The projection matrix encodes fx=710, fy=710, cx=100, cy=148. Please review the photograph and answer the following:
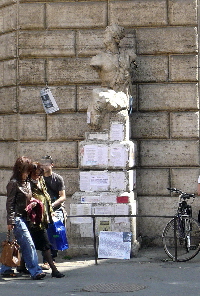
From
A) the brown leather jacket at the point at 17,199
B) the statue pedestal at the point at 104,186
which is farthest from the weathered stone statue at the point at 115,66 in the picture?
the brown leather jacket at the point at 17,199

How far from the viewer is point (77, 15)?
12.2 m

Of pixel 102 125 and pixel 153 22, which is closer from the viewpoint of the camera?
pixel 102 125

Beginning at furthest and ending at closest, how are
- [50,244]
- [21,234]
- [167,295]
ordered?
[50,244], [21,234], [167,295]

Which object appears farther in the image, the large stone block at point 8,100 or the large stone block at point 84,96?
the large stone block at point 8,100

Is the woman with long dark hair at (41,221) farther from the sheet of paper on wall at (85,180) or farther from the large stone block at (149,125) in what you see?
the large stone block at (149,125)

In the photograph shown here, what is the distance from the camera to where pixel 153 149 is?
40.0 ft

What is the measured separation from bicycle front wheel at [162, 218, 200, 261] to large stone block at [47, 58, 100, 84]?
2906mm

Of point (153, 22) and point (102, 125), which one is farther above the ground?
point (153, 22)

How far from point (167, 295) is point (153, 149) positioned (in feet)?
14.2

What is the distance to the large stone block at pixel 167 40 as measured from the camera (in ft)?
39.7

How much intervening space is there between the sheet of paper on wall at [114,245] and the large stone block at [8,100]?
2990 millimetres

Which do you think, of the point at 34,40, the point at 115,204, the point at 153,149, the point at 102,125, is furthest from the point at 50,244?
the point at 34,40

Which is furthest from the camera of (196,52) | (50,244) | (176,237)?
(196,52)

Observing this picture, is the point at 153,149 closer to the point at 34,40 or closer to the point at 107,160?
the point at 107,160
